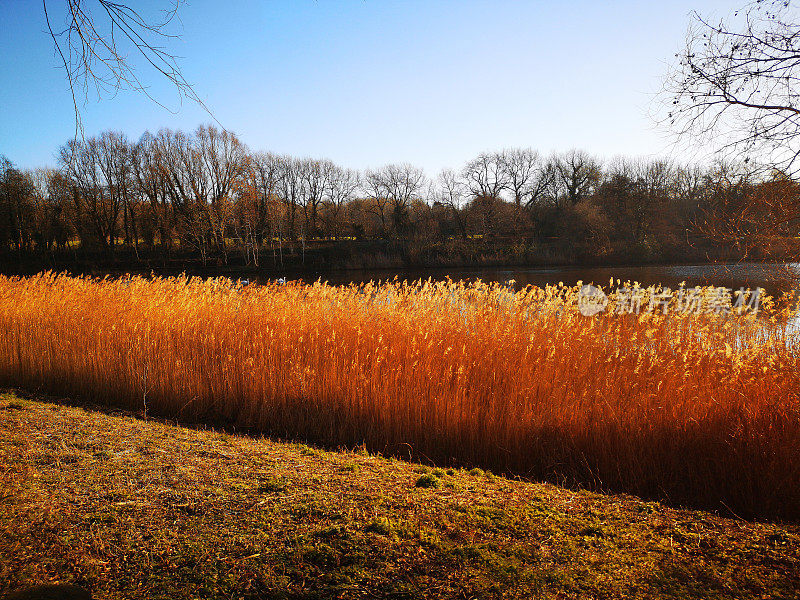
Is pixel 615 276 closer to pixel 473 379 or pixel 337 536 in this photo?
pixel 473 379

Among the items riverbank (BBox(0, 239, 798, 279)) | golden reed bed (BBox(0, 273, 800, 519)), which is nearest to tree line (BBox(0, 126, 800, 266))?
riverbank (BBox(0, 239, 798, 279))

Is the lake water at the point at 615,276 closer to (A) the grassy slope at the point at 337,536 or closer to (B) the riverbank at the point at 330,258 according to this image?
(B) the riverbank at the point at 330,258

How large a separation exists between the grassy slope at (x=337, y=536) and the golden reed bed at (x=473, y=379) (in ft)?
3.82

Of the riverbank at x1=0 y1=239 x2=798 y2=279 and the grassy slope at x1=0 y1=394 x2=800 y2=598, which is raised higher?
the riverbank at x1=0 y1=239 x2=798 y2=279

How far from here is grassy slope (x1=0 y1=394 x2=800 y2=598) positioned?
6.07 ft

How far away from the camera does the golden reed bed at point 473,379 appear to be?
411 centimetres

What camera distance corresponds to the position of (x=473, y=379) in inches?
201

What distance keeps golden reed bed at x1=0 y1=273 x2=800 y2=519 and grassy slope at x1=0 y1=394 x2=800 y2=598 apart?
116 centimetres

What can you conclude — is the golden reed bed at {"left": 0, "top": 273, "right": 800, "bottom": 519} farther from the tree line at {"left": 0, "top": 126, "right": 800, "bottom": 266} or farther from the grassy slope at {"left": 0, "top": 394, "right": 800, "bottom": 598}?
the tree line at {"left": 0, "top": 126, "right": 800, "bottom": 266}

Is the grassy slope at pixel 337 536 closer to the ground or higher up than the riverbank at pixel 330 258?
closer to the ground

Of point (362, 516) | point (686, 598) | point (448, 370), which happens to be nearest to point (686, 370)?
point (448, 370)

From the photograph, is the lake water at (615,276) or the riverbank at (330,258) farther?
the riverbank at (330,258)

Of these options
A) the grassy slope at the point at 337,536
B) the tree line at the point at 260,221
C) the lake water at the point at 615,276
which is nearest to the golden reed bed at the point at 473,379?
the grassy slope at the point at 337,536

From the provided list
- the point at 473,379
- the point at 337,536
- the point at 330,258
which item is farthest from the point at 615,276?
the point at 337,536
